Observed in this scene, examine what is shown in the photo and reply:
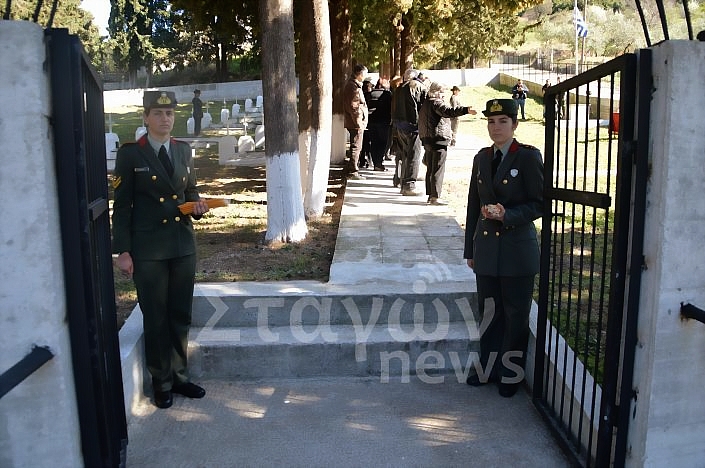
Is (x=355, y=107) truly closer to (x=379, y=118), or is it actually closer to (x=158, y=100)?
(x=379, y=118)

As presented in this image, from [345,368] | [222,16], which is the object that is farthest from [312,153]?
[222,16]

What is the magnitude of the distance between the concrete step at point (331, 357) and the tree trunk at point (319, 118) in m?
4.86

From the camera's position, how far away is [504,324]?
15.4ft

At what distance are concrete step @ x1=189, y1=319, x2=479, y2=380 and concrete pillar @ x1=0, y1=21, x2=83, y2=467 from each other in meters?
2.18

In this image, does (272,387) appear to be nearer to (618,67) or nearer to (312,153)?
(618,67)

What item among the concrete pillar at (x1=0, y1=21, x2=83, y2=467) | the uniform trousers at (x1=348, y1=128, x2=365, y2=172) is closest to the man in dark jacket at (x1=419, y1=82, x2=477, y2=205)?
the uniform trousers at (x1=348, y1=128, x2=365, y2=172)

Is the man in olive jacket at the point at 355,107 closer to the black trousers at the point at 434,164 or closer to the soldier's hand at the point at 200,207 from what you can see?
the black trousers at the point at 434,164

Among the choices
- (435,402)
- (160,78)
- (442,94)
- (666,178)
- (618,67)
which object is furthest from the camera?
(160,78)

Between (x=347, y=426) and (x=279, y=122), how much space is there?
4572mm

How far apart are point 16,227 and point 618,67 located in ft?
8.45

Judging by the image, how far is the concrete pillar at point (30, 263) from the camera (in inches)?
101

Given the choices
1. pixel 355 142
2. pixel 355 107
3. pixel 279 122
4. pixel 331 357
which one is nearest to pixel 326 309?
pixel 331 357

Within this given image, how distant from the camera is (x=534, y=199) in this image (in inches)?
171

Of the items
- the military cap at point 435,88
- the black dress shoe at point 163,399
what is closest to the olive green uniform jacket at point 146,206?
the black dress shoe at point 163,399
